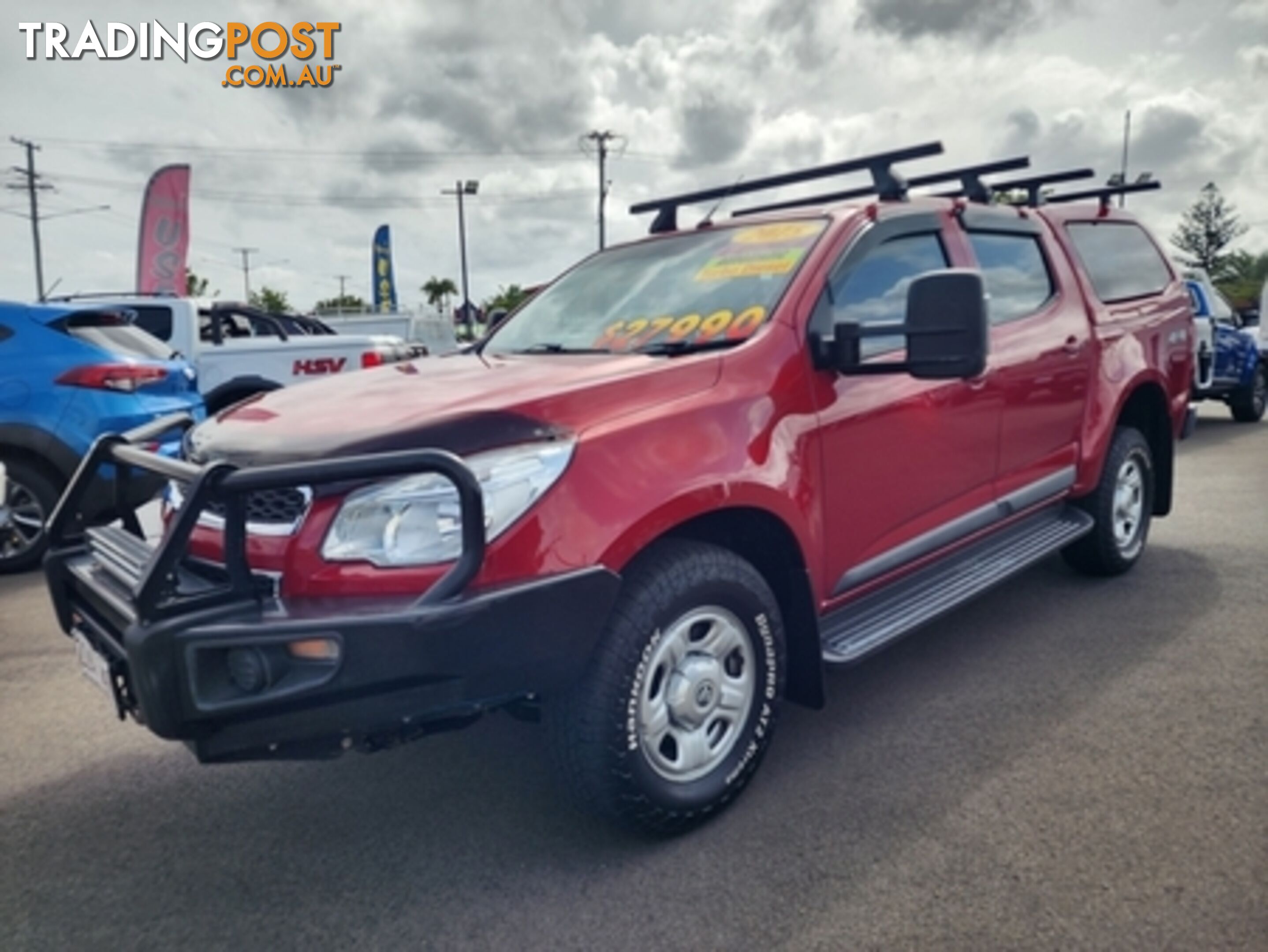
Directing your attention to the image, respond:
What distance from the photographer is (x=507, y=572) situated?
209 centimetres

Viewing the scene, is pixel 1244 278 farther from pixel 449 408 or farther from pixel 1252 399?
pixel 449 408

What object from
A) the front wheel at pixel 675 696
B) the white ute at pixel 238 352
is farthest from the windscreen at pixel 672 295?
the white ute at pixel 238 352

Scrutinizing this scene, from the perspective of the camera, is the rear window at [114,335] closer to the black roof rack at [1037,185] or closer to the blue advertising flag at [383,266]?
the black roof rack at [1037,185]

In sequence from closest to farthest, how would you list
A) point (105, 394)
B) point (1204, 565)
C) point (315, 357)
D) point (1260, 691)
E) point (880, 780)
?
point (880, 780)
point (1260, 691)
point (1204, 565)
point (105, 394)
point (315, 357)

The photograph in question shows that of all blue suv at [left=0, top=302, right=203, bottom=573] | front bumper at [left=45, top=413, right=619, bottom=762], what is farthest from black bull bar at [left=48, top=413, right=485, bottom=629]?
blue suv at [left=0, top=302, right=203, bottom=573]

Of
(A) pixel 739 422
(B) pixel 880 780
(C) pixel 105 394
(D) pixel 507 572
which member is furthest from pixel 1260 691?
(C) pixel 105 394

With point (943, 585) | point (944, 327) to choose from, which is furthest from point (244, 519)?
point (943, 585)

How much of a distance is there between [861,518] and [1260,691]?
162 cm

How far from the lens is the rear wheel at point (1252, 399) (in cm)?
1122

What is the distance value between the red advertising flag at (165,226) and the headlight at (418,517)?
24.5 metres

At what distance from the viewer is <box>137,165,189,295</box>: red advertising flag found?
23578mm

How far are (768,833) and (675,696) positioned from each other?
471mm

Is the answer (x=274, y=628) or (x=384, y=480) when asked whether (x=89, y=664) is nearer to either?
(x=274, y=628)

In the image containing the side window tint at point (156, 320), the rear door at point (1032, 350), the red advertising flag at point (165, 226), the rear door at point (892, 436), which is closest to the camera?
the rear door at point (892, 436)
